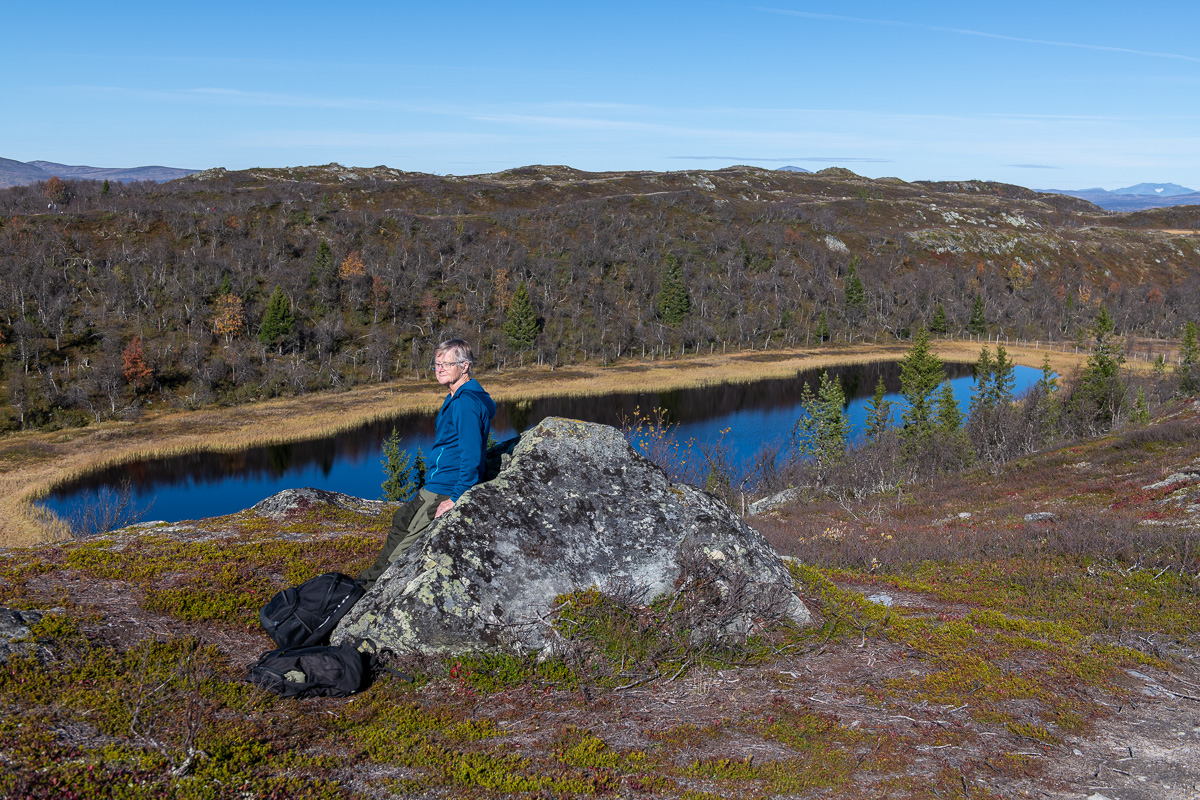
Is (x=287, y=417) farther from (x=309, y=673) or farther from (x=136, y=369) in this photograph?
(x=309, y=673)

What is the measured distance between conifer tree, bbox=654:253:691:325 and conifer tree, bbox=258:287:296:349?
55.1 metres

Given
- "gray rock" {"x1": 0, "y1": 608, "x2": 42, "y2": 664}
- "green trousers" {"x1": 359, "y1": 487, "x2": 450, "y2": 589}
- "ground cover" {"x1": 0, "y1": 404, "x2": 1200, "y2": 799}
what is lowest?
"ground cover" {"x1": 0, "y1": 404, "x2": 1200, "y2": 799}

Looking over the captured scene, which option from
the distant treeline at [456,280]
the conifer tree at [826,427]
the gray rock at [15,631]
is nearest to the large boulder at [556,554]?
the gray rock at [15,631]

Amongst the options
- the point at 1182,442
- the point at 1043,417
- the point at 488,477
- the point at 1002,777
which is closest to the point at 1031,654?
the point at 1002,777

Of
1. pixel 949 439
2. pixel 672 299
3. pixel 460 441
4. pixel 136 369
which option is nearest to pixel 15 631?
pixel 460 441

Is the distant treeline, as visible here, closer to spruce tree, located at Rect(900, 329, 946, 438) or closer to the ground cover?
spruce tree, located at Rect(900, 329, 946, 438)

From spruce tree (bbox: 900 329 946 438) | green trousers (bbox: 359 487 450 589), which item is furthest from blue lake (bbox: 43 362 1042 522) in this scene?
green trousers (bbox: 359 487 450 589)

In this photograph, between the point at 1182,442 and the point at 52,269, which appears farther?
the point at 52,269

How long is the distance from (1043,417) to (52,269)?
100781 millimetres

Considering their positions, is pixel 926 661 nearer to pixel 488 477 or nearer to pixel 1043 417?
pixel 488 477

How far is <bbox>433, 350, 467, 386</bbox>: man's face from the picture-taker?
793cm

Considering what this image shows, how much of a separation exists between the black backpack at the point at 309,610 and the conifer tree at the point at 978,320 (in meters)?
135

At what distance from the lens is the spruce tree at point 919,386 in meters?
58.1

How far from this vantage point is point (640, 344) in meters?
108
